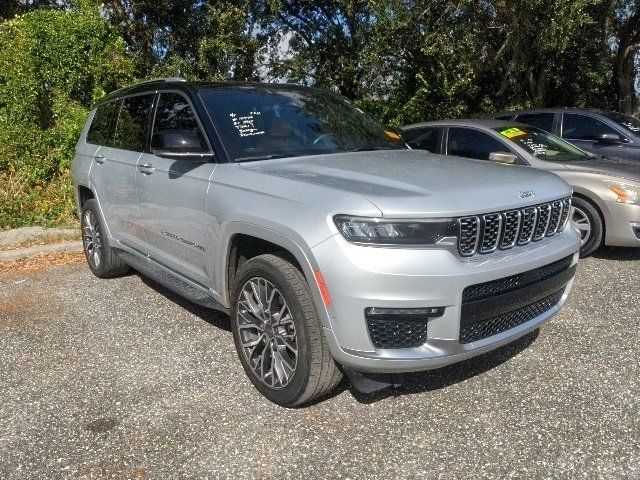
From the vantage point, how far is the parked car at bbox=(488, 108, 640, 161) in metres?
8.23

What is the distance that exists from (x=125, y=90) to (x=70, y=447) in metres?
3.27

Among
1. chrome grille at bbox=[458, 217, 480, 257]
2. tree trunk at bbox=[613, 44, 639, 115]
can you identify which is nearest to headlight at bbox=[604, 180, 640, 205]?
chrome grille at bbox=[458, 217, 480, 257]

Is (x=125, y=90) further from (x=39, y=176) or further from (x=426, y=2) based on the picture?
(x=426, y=2)

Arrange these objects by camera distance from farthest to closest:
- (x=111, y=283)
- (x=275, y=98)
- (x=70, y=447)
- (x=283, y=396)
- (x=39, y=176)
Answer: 1. (x=39, y=176)
2. (x=111, y=283)
3. (x=275, y=98)
4. (x=283, y=396)
5. (x=70, y=447)

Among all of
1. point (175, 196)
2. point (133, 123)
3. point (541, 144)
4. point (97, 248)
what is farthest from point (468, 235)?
point (541, 144)

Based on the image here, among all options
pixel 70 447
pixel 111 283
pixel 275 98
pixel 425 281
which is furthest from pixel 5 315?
pixel 425 281

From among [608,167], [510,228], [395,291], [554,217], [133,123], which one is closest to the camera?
[395,291]

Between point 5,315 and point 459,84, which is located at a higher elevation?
point 459,84

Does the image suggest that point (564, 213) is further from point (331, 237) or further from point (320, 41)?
point (320, 41)

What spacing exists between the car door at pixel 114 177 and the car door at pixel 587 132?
243 inches

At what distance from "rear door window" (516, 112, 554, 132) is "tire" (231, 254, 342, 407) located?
6.72 metres

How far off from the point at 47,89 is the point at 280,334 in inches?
322

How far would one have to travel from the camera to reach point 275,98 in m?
4.31

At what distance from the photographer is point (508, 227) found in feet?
10.2
